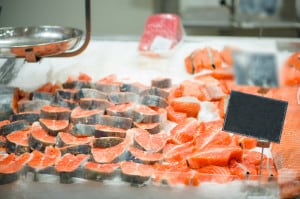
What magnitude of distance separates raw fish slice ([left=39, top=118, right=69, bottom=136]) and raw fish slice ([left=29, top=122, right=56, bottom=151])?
20mm

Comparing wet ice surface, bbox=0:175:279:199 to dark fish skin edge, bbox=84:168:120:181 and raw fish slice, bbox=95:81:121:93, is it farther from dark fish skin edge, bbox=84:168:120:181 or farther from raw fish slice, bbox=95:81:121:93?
raw fish slice, bbox=95:81:121:93

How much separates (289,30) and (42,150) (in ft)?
10.6

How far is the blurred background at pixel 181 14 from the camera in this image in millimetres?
3843

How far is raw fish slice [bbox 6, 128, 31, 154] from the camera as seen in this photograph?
168cm

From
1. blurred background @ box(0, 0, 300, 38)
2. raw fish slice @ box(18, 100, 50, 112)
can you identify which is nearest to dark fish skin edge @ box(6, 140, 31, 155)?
raw fish slice @ box(18, 100, 50, 112)

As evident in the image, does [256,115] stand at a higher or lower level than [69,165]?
higher

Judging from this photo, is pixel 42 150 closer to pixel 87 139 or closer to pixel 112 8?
pixel 87 139

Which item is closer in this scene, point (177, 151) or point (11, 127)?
point (177, 151)

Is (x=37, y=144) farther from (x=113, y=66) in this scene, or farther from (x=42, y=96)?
(x=113, y=66)

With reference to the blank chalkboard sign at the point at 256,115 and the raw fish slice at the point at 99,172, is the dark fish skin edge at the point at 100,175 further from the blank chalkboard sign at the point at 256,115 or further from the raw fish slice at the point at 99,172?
the blank chalkboard sign at the point at 256,115

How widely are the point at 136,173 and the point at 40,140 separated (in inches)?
18.4

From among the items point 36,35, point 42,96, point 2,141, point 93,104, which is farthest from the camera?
point 36,35

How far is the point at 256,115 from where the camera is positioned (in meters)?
1.34

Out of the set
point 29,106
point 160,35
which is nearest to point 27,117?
point 29,106
